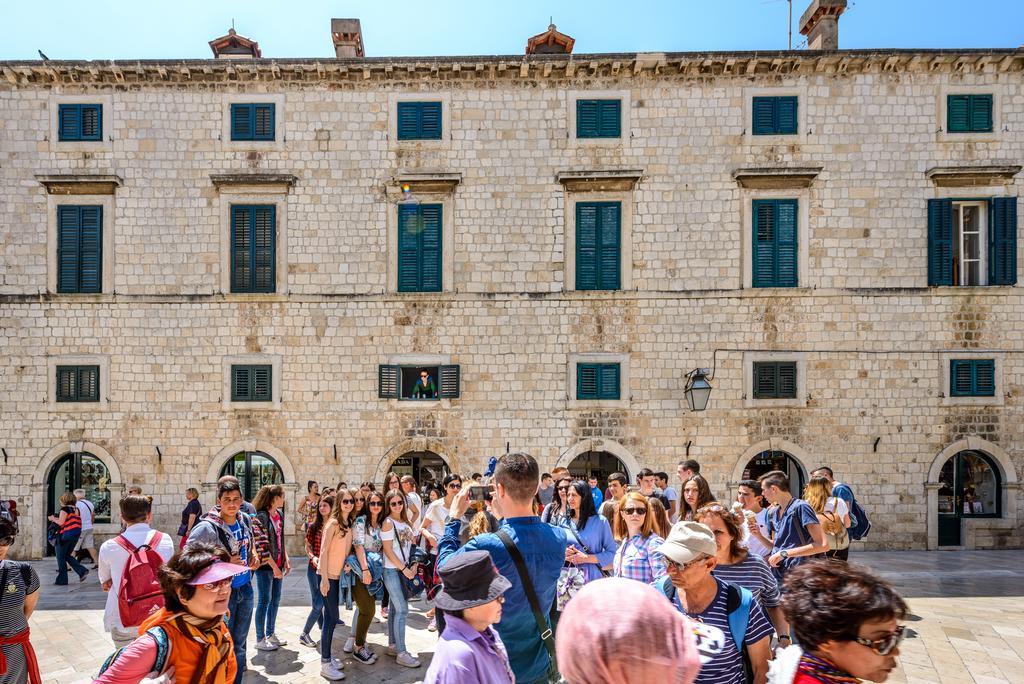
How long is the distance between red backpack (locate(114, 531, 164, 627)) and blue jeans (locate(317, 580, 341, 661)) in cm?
196

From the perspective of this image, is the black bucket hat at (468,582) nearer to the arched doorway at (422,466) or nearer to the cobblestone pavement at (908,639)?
the cobblestone pavement at (908,639)

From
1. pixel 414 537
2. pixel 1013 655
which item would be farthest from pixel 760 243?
pixel 414 537

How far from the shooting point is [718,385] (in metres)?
13.4

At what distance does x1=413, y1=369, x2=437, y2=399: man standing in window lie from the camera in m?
13.5

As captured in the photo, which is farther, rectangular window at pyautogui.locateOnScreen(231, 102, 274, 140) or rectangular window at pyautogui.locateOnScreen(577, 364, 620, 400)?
rectangular window at pyautogui.locateOnScreen(231, 102, 274, 140)

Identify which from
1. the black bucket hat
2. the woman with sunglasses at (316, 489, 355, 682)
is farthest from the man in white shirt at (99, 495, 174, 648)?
the black bucket hat

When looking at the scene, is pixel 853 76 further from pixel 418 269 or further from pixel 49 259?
pixel 49 259

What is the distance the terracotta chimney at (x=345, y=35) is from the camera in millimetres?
14469

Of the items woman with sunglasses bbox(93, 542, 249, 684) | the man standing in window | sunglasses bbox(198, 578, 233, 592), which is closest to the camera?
woman with sunglasses bbox(93, 542, 249, 684)

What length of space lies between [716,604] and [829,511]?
13.3 ft

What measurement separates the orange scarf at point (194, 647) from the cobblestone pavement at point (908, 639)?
3.75 m

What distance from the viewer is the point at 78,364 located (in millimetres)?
13273

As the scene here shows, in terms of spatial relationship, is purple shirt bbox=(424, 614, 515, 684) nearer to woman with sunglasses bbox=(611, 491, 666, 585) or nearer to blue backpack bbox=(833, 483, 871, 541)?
woman with sunglasses bbox=(611, 491, 666, 585)

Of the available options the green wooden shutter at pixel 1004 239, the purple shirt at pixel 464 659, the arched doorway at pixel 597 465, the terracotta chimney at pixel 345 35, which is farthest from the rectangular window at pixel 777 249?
the purple shirt at pixel 464 659
